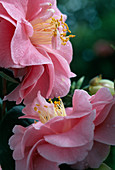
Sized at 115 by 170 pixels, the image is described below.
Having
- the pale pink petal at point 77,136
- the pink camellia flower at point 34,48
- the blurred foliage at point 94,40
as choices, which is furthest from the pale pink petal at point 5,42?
the blurred foliage at point 94,40

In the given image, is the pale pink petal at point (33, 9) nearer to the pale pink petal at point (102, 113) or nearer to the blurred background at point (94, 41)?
the pale pink petal at point (102, 113)

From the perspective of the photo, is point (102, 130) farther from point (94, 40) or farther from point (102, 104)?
point (94, 40)

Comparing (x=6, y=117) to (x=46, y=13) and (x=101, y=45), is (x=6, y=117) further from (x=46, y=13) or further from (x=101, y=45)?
(x=101, y=45)

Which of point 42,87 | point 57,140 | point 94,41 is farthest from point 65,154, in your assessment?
→ point 94,41

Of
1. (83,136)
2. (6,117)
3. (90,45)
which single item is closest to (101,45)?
(90,45)

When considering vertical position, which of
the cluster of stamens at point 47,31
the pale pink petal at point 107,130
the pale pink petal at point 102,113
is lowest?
the pale pink petal at point 107,130

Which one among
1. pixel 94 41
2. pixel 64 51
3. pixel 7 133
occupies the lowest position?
pixel 94 41
